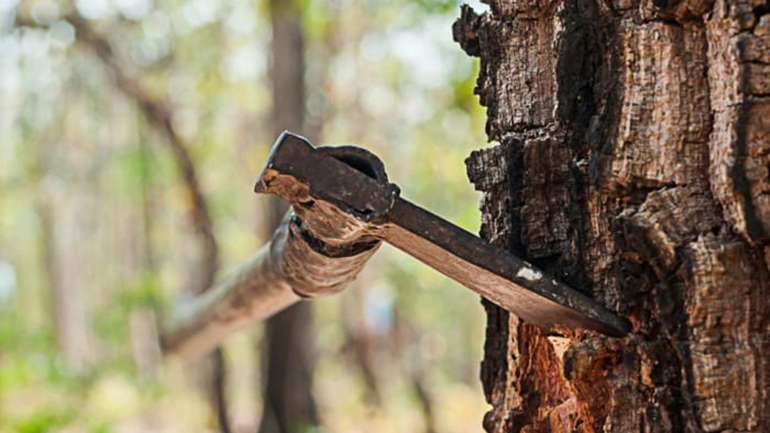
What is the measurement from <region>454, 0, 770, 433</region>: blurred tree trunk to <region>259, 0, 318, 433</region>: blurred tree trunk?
6565 millimetres

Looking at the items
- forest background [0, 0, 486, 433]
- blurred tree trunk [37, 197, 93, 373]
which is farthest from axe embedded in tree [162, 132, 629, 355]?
blurred tree trunk [37, 197, 93, 373]

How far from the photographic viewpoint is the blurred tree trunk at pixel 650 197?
145cm

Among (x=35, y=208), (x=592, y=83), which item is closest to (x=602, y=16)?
(x=592, y=83)

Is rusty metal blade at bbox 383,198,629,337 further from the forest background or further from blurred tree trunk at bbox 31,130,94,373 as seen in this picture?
blurred tree trunk at bbox 31,130,94,373

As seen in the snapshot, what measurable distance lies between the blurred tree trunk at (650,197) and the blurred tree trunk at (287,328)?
656cm

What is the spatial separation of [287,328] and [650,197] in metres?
7.06

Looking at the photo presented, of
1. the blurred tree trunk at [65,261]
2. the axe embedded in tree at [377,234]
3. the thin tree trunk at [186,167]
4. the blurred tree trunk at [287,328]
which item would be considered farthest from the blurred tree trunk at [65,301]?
the axe embedded in tree at [377,234]

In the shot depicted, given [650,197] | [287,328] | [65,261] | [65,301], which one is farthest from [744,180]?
[65,261]

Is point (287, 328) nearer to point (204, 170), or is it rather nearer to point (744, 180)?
point (744, 180)

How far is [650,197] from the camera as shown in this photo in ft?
4.99

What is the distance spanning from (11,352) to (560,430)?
2375cm

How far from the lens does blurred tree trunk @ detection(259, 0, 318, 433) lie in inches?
329

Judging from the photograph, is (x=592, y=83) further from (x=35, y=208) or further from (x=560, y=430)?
(x=35, y=208)

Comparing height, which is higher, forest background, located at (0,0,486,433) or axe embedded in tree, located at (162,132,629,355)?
forest background, located at (0,0,486,433)
